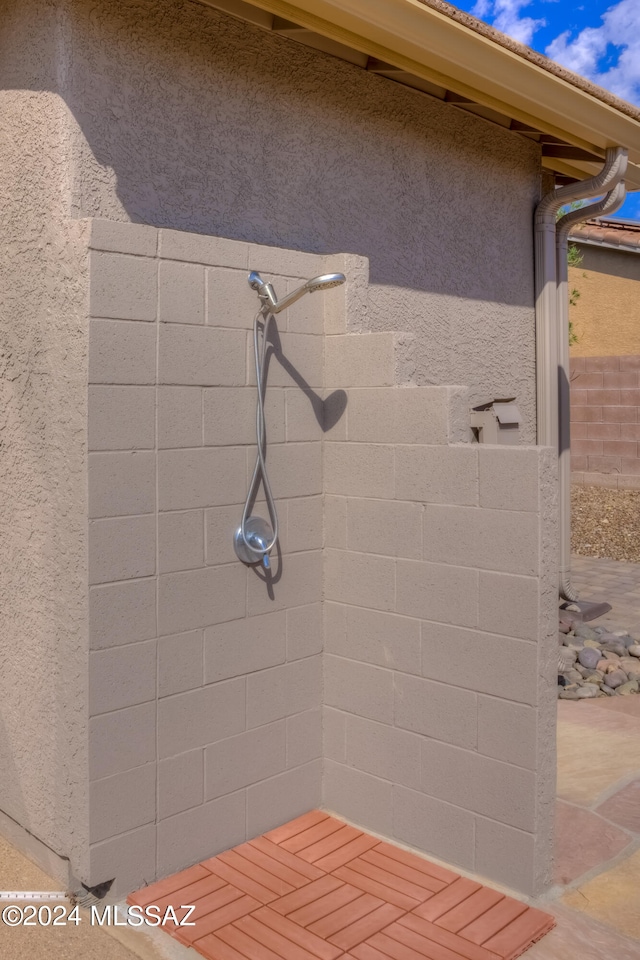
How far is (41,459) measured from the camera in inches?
123

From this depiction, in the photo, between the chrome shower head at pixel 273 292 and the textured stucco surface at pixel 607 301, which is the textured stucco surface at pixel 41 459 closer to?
the chrome shower head at pixel 273 292

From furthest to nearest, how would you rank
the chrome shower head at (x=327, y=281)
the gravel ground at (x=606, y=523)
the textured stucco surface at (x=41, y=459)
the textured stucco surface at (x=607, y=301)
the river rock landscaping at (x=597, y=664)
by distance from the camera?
the textured stucco surface at (x=607, y=301) < the gravel ground at (x=606, y=523) < the river rock landscaping at (x=597, y=664) < the chrome shower head at (x=327, y=281) < the textured stucco surface at (x=41, y=459)

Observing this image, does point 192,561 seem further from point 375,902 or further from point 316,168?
point 316,168

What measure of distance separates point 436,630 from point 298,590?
2.02ft

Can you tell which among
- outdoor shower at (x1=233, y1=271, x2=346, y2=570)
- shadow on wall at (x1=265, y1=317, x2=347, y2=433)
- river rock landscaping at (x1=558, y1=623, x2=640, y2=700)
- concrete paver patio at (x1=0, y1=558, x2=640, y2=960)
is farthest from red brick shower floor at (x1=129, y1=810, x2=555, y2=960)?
river rock landscaping at (x1=558, y1=623, x2=640, y2=700)

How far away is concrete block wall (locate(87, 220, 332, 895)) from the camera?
2975mm

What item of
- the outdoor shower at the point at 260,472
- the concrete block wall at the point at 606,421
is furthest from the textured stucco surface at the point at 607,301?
the outdoor shower at the point at 260,472

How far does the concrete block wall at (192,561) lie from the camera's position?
2975 mm

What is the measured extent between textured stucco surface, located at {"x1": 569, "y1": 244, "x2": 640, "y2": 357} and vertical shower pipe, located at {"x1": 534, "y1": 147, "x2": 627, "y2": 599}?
9215mm

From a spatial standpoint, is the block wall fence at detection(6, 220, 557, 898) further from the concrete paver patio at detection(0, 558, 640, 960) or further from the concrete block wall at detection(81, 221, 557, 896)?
the concrete paver patio at detection(0, 558, 640, 960)

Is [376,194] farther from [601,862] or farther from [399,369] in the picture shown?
[601,862]

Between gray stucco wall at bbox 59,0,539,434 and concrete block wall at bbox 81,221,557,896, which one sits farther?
gray stucco wall at bbox 59,0,539,434

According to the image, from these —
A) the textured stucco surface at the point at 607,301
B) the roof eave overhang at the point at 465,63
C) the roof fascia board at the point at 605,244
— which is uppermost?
the roof fascia board at the point at 605,244

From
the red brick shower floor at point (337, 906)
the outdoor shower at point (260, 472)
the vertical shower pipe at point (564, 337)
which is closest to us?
the red brick shower floor at point (337, 906)
